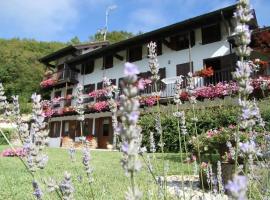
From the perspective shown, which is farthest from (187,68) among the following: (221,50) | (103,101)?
(103,101)

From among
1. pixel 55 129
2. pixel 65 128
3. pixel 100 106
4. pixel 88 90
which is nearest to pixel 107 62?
pixel 88 90

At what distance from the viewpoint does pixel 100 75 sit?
103 ft

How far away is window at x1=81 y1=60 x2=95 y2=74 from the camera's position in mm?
32812

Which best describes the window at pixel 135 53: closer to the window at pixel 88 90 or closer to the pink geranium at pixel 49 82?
the window at pixel 88 90

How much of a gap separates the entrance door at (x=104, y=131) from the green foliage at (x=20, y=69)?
24.0m

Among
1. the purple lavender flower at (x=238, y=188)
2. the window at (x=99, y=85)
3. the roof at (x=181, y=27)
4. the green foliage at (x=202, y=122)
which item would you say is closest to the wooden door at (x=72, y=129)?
the window at (x=99, y=85)

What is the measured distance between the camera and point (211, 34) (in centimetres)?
2273

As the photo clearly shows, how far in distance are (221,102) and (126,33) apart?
39242 mm

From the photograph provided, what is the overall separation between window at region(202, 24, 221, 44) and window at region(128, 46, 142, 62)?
19.6ft

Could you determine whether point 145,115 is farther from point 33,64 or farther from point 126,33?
point 33,64

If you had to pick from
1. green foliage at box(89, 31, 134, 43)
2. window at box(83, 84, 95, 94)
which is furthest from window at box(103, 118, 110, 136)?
green foliage at box(89, 31, 134, 43)

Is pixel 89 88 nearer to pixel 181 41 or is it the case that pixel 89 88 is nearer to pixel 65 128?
pixel 65 128

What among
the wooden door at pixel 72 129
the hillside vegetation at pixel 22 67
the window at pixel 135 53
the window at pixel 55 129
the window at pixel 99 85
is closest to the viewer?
the window at pixel 135 53

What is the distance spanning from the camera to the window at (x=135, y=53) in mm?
27469
